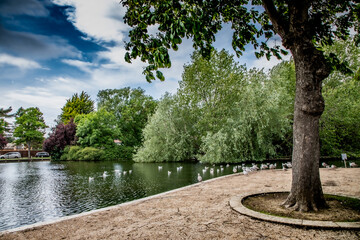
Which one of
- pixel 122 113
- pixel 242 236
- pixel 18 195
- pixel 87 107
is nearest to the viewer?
pixel 242 236

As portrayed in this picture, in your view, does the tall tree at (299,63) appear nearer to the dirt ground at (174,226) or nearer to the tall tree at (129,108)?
the dirt ground at (174,226)

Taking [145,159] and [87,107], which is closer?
[145,159]

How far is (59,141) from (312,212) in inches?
1728

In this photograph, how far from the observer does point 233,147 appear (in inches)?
822

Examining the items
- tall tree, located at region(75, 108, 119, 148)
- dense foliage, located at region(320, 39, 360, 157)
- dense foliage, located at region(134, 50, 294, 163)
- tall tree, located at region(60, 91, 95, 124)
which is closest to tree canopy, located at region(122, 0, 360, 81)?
dense foliage, located at region(134, 50, 294, 163)

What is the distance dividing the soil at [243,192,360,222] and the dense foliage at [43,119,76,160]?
4111 centimetres

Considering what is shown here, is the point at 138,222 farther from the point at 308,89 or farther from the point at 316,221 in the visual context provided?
the point at 308,89

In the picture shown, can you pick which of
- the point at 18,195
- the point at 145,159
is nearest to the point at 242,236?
the point at 18,195

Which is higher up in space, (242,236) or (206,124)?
(206,124)

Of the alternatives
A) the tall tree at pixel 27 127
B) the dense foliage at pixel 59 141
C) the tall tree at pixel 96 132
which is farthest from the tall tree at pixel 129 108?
the tall tree at pixel 27 127

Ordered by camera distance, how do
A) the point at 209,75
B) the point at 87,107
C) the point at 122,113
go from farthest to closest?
the point at 87,107
the point at 122,113
the point at 209,75

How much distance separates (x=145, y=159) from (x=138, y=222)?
23886 millimetres

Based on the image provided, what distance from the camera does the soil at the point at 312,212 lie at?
405 centimetres

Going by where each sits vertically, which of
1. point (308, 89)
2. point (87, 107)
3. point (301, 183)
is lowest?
point (301, 183)
